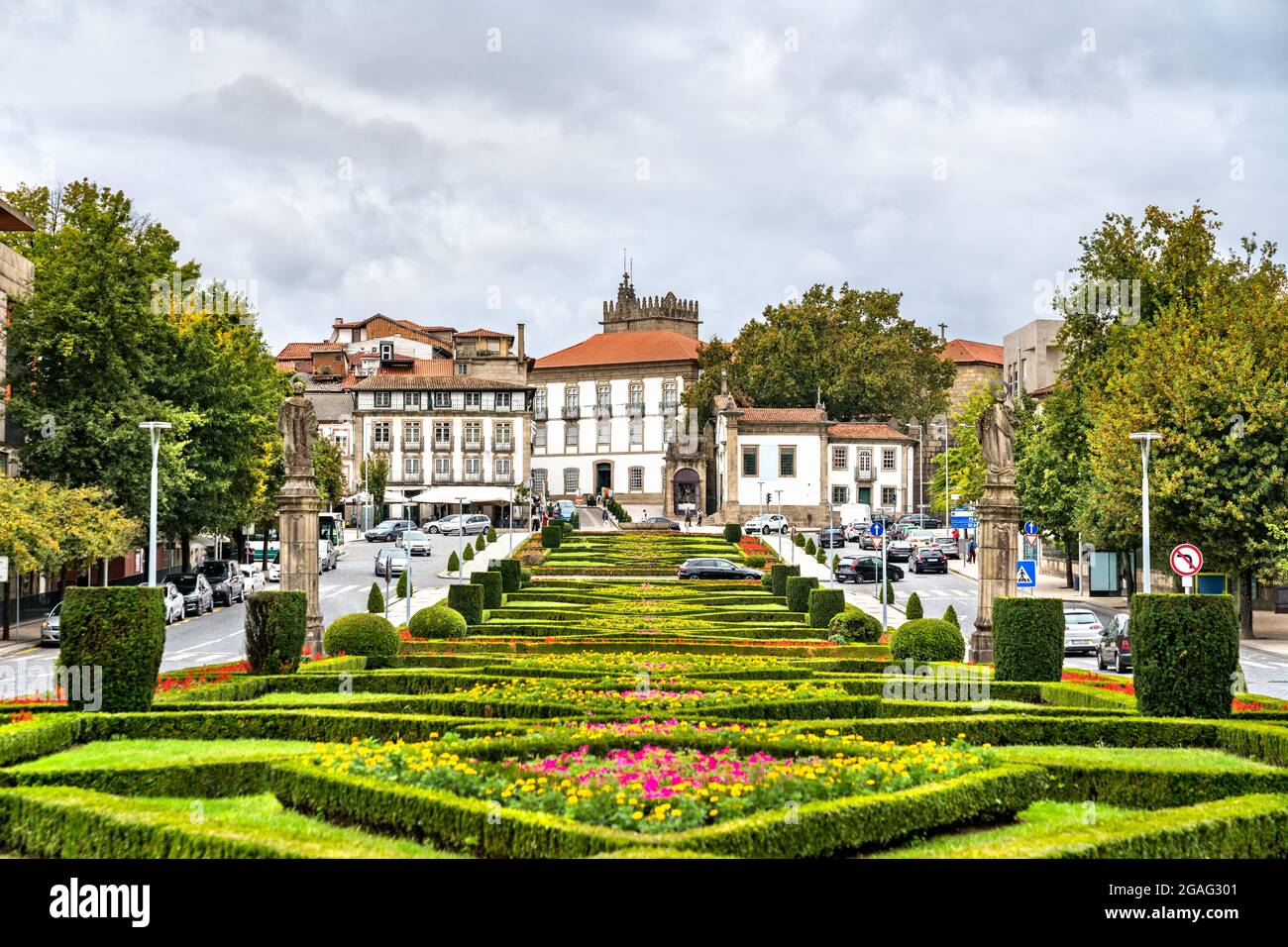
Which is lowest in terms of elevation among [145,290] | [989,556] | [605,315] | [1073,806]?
[1073,806]

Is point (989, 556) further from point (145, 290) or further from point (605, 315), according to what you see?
point (605, 315)

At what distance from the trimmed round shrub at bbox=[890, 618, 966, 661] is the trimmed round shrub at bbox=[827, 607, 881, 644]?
4942mm

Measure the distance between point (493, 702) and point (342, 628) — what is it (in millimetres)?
7650

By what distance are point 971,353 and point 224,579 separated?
98.1 metres

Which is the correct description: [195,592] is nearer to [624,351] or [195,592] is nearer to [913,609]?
[913,609]

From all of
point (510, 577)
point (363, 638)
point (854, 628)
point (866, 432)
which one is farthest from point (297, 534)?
point (866, 432)

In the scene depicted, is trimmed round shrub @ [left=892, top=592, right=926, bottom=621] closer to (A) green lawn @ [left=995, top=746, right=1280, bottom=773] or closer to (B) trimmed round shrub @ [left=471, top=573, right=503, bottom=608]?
(B) trimmed round shrub @ [left=471, top=573, right=503, bottom=608]

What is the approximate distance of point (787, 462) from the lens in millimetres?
88625

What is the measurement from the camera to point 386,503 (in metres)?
106

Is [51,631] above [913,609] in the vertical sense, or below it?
below

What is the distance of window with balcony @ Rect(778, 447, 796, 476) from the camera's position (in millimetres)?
88500

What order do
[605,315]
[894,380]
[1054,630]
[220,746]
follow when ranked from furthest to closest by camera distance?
[605,315]
[894,380]
[1054,630]
[220,746]

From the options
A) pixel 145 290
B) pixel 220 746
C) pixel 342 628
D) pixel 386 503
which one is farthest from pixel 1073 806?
pixel 386 503

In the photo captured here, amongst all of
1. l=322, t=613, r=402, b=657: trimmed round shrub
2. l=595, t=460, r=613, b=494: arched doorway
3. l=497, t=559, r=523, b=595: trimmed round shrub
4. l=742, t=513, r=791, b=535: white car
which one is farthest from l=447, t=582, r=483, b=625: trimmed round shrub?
l=595, t=460, r=613, b=494: arched doorway
